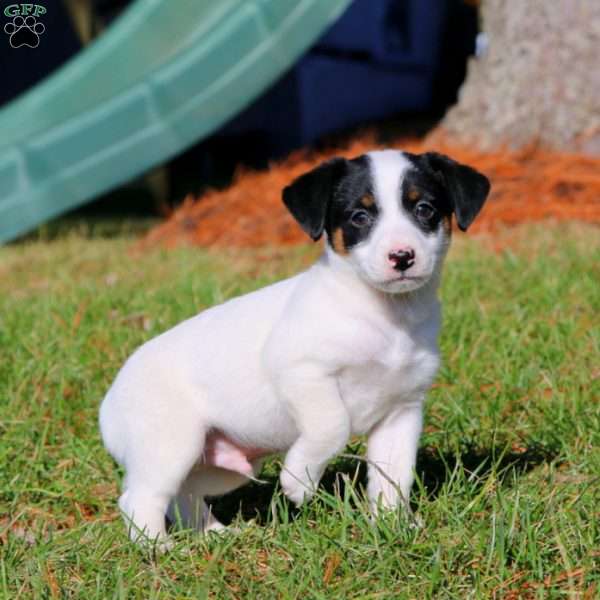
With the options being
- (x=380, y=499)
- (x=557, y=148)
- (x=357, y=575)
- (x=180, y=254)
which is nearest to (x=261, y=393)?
(x=380, y=499)

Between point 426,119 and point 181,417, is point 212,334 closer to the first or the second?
point 181,417

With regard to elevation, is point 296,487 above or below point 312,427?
below

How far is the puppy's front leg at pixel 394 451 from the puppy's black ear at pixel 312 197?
63 cm

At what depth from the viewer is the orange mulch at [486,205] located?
6996 mm

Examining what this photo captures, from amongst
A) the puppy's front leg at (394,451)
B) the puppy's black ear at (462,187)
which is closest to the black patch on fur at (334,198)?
the puppy's black ear at (462,187)

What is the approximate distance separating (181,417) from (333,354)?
1.83 ft

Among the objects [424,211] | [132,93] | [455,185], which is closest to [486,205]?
[132,93]

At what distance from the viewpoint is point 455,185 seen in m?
3.10

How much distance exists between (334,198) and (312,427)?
73 centimetres

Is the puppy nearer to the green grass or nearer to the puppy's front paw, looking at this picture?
the puppy's front paw

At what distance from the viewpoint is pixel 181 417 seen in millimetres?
3113

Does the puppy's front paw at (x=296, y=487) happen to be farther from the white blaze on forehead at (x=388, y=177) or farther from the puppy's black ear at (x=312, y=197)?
the white blaze on forehead at (x=388, y=177)

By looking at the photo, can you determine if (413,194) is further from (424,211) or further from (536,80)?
(536,80)

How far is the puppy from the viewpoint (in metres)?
2.91
